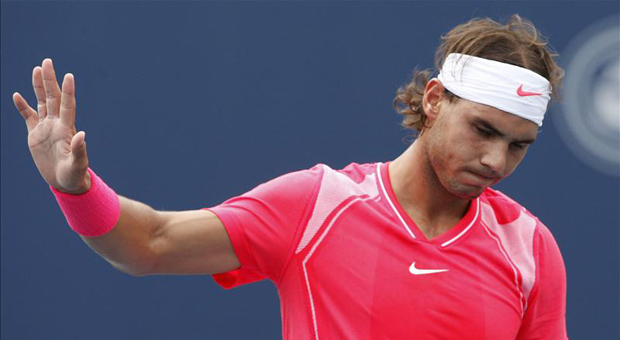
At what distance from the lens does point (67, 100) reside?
197cm

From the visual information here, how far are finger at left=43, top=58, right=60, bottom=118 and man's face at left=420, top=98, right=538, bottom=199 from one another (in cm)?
95

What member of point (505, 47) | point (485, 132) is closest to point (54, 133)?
point (485, 132)

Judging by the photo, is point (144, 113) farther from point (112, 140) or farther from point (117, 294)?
point (117, 294)

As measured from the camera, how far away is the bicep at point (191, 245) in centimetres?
215

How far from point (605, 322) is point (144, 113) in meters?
2.06

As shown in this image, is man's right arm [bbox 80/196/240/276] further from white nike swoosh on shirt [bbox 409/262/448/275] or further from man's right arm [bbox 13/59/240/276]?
white nike swoosh on shirt [bbox 409/262/448/275]

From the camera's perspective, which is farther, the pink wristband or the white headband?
the white headband

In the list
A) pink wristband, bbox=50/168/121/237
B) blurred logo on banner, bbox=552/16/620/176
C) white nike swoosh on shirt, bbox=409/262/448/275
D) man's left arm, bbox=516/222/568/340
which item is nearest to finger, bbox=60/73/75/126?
pink wristband, bbox=50/168/121/237

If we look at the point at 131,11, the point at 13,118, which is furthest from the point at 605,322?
the point at 13,118

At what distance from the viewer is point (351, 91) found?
387 centimetres

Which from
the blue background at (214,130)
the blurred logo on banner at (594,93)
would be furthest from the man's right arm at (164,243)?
the blurred logo on banner at (594,93)

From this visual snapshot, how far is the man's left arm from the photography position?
248 centimetres

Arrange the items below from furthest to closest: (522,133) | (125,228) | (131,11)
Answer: (131,11) → (522,133) → (125,228)

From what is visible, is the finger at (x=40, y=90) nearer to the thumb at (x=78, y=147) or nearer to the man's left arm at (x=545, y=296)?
the thumb at (x=78, y=147)
